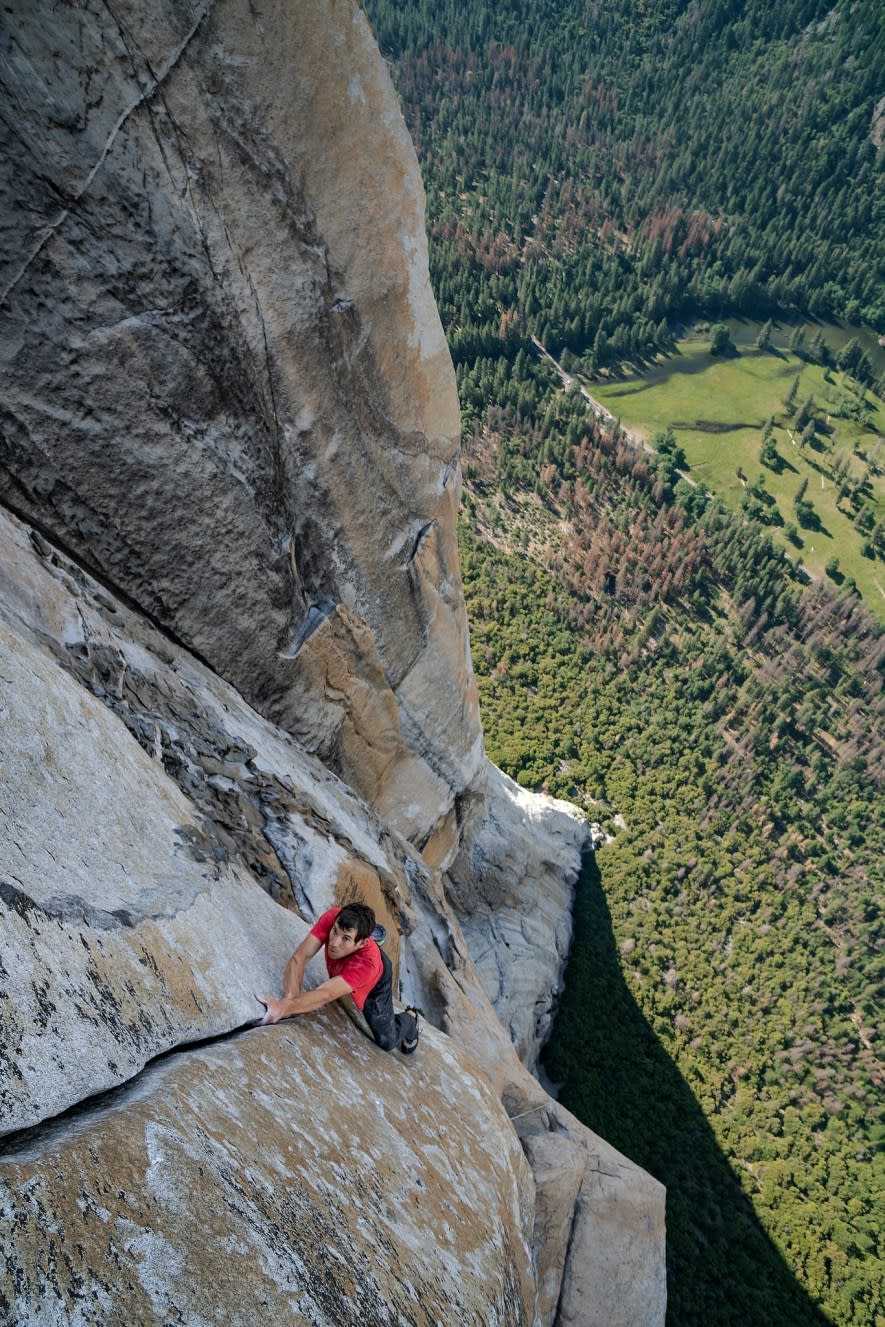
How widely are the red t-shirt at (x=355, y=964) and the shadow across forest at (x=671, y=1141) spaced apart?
2008cm

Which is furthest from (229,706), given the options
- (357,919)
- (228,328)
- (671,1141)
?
(671,1141)

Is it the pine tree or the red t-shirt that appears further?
the pine tree

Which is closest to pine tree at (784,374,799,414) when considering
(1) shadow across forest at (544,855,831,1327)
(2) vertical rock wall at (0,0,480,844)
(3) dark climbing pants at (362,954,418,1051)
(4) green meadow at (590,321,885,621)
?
(4) green meadow at (590,321,885,621)

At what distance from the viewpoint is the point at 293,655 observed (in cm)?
1325

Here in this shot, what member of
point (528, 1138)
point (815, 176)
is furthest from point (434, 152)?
point (528, 1138)

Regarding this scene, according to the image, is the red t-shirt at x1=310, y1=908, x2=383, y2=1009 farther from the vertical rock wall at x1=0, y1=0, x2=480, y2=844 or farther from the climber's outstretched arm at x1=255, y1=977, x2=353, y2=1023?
the vertical rock wall at x1=0, y1=0, x2=480, y2=844

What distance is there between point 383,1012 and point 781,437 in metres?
80.5

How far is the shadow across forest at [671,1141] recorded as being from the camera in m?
22.2

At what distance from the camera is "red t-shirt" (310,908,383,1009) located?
8.20m

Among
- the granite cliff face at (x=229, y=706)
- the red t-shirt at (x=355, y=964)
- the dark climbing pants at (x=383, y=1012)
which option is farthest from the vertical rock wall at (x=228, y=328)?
the dark climbing pants at (x=383, y=1012)

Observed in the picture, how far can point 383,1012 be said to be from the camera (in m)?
8.76

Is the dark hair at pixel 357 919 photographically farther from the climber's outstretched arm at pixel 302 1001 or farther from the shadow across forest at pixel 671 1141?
the shadow across forest at pixel 671 1141

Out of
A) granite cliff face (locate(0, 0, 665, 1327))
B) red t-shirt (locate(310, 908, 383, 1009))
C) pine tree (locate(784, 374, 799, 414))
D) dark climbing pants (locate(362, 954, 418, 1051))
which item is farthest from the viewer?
pine tree (locate(784, 374, 799, 414))

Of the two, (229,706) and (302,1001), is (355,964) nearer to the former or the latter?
(302,1001)
